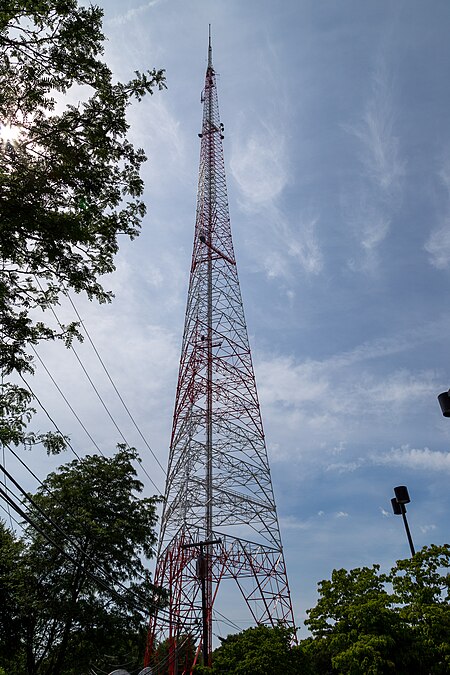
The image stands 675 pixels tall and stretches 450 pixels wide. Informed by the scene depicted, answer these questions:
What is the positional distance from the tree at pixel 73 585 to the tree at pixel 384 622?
6.52 meters

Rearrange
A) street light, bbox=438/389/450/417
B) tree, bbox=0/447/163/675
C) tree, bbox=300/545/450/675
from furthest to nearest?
tree, bbox=0/447/163/675, tree, bbox=300/545/450/675, street light, bbox=438/389/450/417

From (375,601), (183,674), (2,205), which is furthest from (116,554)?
(2,205)

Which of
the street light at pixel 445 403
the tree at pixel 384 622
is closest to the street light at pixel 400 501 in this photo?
the tree at pixel 384 622

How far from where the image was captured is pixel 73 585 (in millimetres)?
17781

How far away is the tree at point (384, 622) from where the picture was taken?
12.7 m

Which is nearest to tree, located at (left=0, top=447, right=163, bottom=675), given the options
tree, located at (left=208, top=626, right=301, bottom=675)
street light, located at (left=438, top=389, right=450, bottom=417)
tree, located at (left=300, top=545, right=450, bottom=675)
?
tree, located at (left=208, top=626, right=301, bottom=675)

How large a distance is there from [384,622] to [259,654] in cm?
488

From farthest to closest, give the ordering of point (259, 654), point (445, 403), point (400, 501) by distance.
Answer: point (259, 654), point (400, 501), point (445, 403)

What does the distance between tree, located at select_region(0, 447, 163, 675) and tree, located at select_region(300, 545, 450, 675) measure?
6523mm

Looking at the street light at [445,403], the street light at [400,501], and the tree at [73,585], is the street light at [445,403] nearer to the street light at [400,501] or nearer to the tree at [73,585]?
the street light at [400,501]

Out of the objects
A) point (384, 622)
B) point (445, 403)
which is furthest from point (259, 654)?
point (445, 403)

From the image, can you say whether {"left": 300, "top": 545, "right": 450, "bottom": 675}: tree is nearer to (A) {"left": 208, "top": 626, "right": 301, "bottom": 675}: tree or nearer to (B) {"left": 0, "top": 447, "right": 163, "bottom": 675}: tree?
(A) {"left": 208, "top": 626, "right": 301, "bottom": 675}: tree

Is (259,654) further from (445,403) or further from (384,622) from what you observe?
(445,403)

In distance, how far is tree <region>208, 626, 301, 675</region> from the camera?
15.6 m
